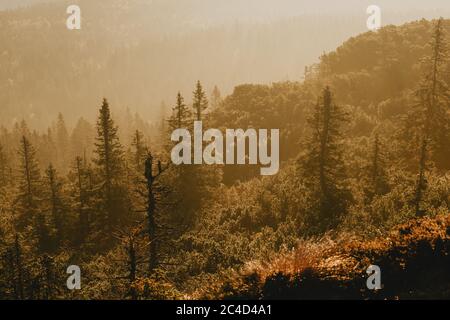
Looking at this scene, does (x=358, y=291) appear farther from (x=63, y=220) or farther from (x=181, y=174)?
(x=63, y=220)

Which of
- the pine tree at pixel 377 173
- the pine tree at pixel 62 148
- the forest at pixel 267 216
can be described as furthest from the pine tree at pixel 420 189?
the pine tree at pixel 62 148

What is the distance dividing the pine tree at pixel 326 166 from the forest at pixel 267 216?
93 mm

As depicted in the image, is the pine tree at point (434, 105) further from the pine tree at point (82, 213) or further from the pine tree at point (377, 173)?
the pine tree at point (82, 213)

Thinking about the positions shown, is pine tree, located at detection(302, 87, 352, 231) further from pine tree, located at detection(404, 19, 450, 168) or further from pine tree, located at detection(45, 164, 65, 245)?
pine tree, located at detection(45, 164, 65, 245)

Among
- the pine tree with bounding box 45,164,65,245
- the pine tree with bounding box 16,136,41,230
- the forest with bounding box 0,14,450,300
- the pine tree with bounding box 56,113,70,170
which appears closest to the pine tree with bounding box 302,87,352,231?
the forest with bounding box 0,14,450,300

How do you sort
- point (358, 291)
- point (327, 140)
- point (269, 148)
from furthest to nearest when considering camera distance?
1. point (269, 148)
2. point (327, 140)
3. point (358, 291)

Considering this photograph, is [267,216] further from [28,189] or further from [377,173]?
[28,189]

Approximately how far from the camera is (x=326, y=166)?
3094 centimetres

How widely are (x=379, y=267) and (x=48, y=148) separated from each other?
8987 cm

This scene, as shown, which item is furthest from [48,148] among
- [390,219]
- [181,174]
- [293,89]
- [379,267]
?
[379,267]

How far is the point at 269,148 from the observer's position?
54312mm

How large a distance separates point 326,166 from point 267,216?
5.53 metres

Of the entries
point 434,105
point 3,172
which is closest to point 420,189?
point 434,105

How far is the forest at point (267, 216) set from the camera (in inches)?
492
